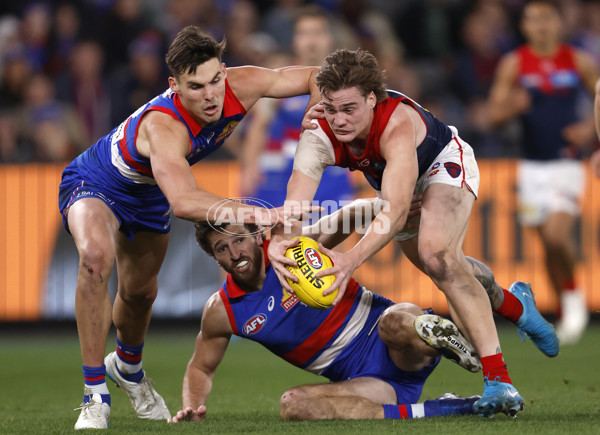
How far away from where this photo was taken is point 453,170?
533cm

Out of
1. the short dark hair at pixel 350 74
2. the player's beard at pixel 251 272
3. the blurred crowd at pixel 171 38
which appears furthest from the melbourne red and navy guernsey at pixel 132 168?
the blurred crowd at pixel 171 38

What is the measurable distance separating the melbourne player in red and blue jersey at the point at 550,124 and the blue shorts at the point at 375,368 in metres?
4.26

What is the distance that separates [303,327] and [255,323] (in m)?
0.28

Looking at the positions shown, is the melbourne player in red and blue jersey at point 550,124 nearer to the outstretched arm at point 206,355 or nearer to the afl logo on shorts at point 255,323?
the afl logo on shorts at point 255,323

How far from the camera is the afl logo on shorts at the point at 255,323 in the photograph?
538 centimetres

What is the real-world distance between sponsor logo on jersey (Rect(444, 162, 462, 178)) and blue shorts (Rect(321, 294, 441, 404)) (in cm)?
100

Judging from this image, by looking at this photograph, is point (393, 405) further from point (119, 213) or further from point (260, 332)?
point (119, 213)

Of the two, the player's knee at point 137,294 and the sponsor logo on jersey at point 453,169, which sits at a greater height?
the sponsor logo on jersey at point 453,169

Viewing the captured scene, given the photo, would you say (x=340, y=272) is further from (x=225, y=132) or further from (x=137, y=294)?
(x=137, y=294)

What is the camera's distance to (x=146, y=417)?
574 centimetres

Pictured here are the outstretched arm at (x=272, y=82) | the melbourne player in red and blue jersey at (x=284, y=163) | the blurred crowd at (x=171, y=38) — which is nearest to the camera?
the outstretched arm at (x=272, y=82)

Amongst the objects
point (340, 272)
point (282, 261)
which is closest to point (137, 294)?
point (282, 261)

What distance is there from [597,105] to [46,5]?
9573mm

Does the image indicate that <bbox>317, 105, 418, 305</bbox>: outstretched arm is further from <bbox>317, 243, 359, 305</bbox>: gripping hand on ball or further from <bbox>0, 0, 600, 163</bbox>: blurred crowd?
<bbox>0, 0, 600, 163</bbox>: blurred crowd
